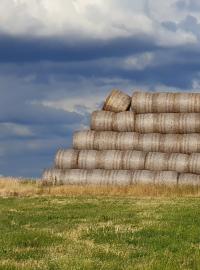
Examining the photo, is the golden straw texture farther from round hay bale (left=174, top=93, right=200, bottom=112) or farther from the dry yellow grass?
round hay bale (left=174, top=93, right=200, bottom=112)

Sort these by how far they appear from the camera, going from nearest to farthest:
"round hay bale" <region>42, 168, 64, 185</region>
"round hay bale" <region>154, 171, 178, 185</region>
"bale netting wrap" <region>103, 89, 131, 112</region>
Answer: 1. "round hay bale" <region>154, 171, 178, 185</region>
2. "round hay bale" <region>42, 168, 64, 185</region>
3. "bale netting wrap" <region>103, 89, 131, 112</region>

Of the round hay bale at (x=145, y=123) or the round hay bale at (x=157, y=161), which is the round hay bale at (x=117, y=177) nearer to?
the round hay bale at (x=157, y=161)

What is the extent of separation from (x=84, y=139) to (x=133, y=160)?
357 centimetres

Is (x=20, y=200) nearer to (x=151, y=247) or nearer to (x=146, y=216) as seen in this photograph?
(x=146, y=216)

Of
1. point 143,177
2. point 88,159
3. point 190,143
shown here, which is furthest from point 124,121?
point 190,143

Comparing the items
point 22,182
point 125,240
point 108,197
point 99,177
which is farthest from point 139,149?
point 125,240

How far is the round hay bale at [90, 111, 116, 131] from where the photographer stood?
112 ft

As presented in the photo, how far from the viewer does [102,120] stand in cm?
3425

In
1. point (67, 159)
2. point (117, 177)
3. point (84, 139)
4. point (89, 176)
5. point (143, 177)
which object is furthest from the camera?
point (84, 139)

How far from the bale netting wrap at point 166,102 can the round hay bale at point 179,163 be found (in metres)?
2.75

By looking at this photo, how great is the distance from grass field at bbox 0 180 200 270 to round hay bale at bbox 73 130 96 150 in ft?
34.0

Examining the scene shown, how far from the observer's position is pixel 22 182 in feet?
121

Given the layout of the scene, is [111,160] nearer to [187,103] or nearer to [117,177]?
[117,177]

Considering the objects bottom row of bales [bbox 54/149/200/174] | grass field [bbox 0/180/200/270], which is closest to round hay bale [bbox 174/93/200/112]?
bottom row of bales [bbox 54/149/200/174]
